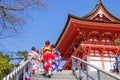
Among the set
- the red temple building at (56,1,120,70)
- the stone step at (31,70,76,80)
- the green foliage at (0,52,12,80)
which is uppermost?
the red temple building at (56,1,120,70)

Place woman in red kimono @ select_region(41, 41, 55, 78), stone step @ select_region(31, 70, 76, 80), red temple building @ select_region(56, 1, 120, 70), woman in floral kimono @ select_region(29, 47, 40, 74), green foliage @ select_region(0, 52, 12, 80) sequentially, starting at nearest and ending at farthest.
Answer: green foliage @ select_region(0, 52, 12, 80)
stone step @ select_region(31, 70, 76, 80)
woman in red kimono @ select_region(41, 41, 55, 78)
woman in floral kimono @ select_region(29, 47, 40, 74)
red temple building @ select_region(56, 1, 120, 70)

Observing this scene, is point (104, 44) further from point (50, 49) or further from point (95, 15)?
point (50, 49)

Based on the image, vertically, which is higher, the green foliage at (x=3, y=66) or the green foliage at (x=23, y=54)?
the green foliage at (x=23, y=54)

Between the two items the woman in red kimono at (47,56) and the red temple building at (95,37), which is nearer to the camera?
the woman in red kimono at (47,56)

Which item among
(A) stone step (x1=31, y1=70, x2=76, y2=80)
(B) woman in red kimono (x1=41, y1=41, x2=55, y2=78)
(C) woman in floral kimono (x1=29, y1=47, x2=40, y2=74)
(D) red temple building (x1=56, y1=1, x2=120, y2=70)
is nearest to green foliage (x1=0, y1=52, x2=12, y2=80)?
(A) stone step (x1=31, y1=70, x2=76, y2=80)

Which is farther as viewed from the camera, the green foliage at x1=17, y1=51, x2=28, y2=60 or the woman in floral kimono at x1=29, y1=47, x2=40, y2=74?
the woman in floral kimono at x1=29, y1=47, x2=40, y2=74

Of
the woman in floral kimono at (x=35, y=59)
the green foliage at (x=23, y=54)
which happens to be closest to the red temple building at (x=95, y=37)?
the woman in floral kimono at (x=35, y=59)

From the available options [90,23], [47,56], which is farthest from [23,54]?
[90,23]

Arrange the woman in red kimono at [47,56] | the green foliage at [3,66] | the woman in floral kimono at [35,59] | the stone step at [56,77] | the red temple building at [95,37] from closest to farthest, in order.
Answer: the green foliage at [3,66] → the stone step at [56,77] → the woman in red kimono at [47,56] → the woman in floral kimono at [35,59] → the red temple building at [95,37]

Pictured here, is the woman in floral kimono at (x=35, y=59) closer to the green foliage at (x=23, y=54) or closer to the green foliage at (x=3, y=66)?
the green foliage at (x=23, y=54)

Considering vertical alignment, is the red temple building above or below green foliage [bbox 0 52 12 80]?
above

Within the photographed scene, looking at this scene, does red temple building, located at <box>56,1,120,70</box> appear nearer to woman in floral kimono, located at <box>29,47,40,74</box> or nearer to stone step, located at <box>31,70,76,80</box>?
woman in floral kimono, located at <box>29,47,40,74</box>

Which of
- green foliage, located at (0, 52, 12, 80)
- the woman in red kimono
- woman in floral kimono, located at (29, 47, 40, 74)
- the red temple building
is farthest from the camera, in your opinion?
the red temple building

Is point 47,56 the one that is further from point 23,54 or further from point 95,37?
point 95,37
